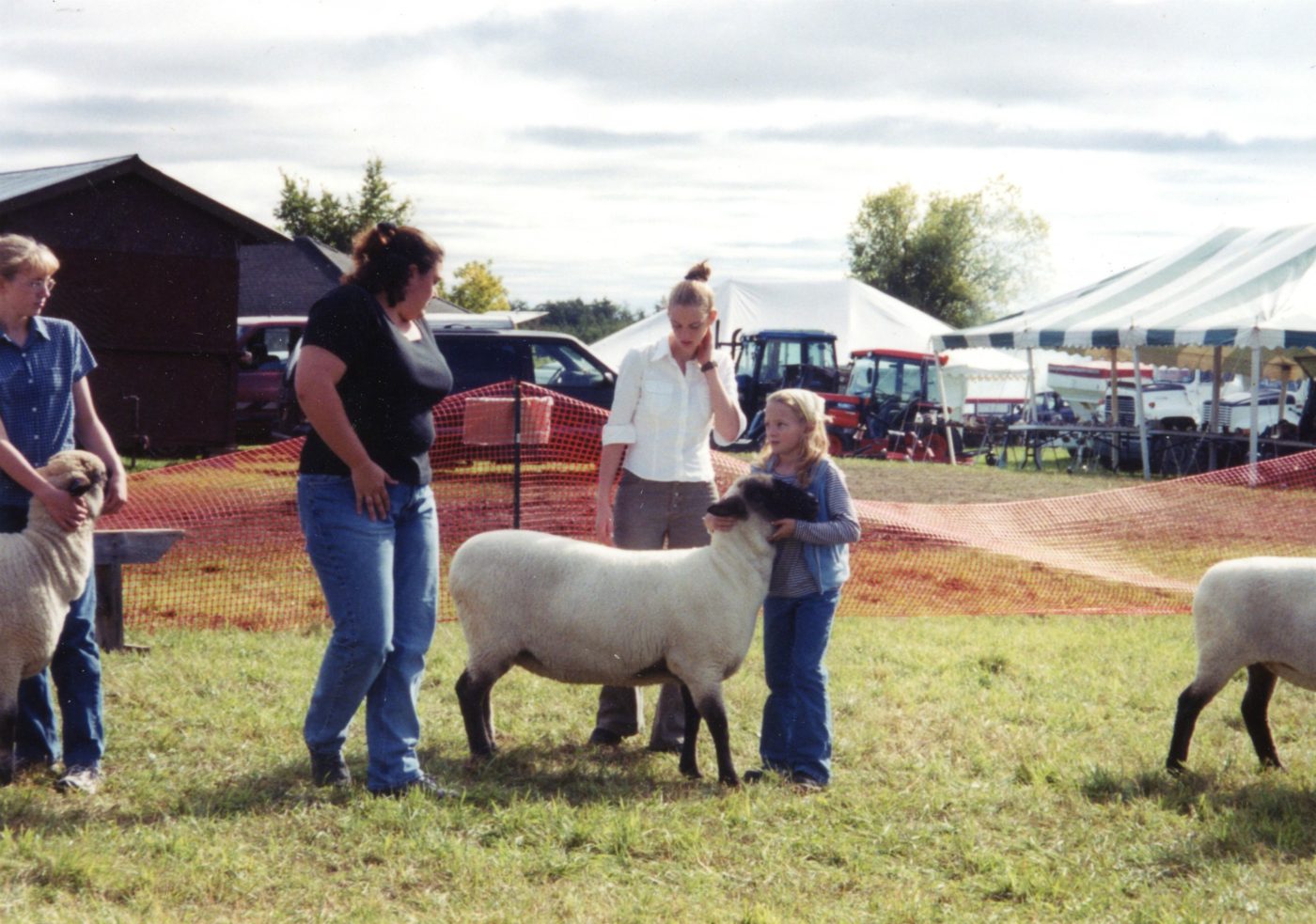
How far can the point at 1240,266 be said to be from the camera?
68.4ft

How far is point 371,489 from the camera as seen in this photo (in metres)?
4.35

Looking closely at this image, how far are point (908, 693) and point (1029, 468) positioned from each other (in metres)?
17.9

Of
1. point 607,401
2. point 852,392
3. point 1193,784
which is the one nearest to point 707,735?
point 1193,784

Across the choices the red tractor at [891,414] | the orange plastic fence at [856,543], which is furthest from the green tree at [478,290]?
the orange plastic fence at [856,543]

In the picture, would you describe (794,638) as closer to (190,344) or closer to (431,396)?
(431,396)

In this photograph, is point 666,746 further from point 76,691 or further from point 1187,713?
point 76,691

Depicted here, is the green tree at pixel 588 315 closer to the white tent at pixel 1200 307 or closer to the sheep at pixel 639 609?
the white tent at pixel 1200 307

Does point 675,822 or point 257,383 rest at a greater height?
point 257,383

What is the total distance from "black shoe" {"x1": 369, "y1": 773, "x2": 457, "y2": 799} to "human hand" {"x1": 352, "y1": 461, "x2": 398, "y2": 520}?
0.97m

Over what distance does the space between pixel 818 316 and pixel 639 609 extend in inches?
1262

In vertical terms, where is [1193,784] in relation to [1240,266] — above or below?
below

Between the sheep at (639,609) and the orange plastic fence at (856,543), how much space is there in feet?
10.4

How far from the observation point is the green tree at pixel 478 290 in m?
64.9

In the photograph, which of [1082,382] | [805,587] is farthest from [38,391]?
[1082,382]
